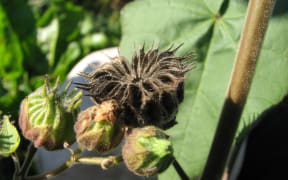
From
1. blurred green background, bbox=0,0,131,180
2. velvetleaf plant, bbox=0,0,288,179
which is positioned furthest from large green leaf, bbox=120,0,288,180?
blurred green background, bbox=0,0,131,180

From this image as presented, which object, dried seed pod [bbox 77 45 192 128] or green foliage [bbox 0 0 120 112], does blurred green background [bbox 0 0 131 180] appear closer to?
green foliage [bbox 0 0 120 112]

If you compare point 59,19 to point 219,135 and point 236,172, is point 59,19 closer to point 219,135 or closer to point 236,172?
point 236,172

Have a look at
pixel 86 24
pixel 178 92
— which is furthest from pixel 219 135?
pixel 86 24


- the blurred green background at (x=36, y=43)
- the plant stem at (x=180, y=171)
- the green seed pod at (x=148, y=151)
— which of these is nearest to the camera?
the green seed pod at (x=148, y=151)

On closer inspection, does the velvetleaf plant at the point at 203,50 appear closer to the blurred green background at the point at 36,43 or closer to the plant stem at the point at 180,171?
the plant stem at the point at 180,171

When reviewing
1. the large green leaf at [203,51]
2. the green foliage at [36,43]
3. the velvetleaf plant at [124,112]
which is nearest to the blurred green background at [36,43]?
the green foliage at [36,43]

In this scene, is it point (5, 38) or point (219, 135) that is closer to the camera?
point (219, 135)
